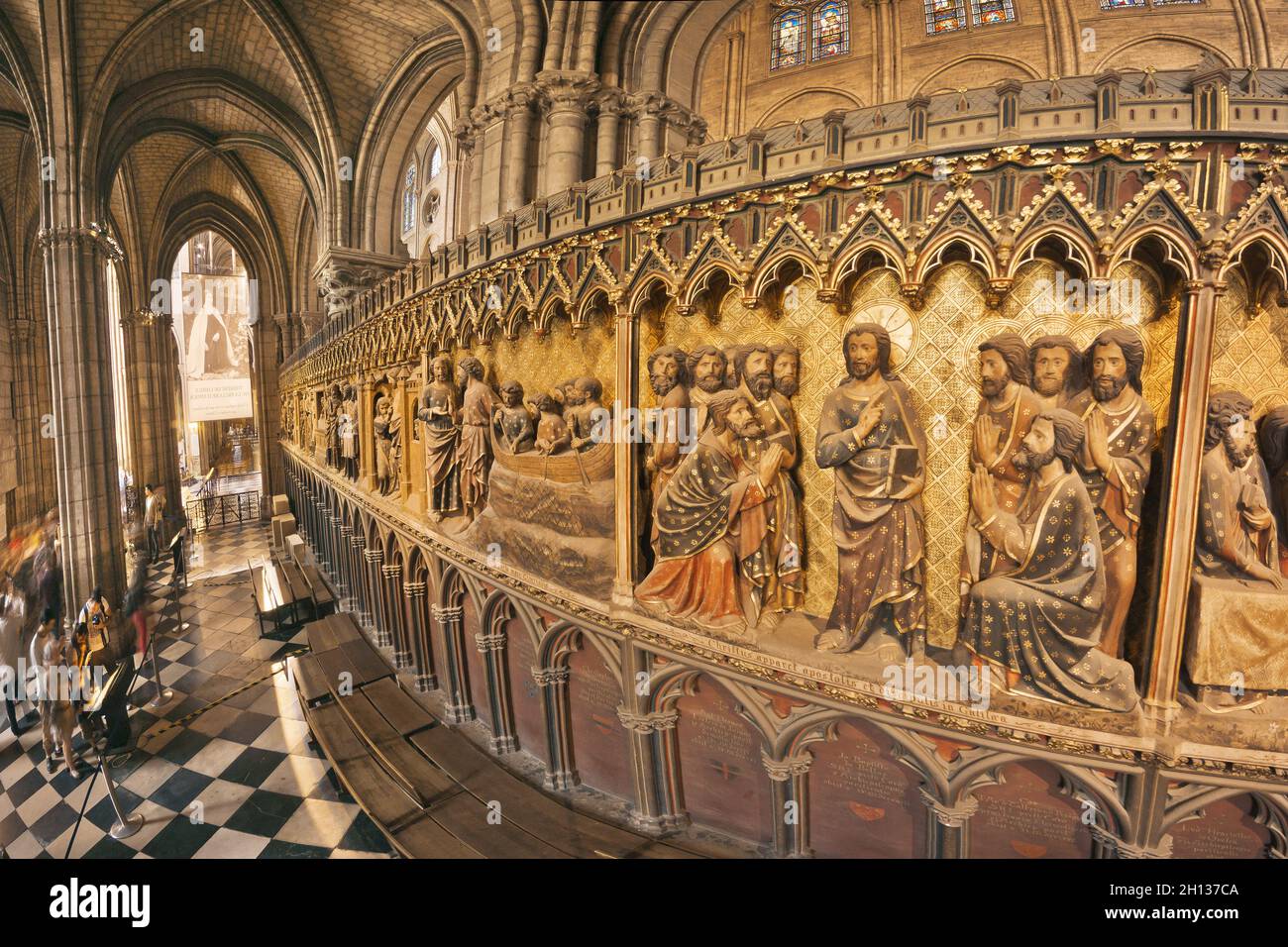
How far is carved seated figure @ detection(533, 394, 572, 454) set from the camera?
4430mm

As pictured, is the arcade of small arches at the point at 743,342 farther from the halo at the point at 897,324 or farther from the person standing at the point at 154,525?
the person standing at the point at 154,525

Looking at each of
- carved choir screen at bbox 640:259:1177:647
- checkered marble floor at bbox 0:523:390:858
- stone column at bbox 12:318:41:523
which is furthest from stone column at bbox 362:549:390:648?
stone column at bbox 12:318:41:523

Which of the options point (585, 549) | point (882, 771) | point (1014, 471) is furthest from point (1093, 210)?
point (585, 549)

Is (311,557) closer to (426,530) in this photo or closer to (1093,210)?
(426,530)

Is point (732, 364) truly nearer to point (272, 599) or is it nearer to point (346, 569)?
point (272, 599)

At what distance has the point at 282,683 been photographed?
8.22 m

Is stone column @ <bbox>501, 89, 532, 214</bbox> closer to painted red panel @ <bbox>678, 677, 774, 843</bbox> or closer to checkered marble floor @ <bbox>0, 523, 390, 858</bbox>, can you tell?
painted red panel @ <bbox>678, 677, 774, 843</bbox>

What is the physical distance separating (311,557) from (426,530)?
34.2 ft

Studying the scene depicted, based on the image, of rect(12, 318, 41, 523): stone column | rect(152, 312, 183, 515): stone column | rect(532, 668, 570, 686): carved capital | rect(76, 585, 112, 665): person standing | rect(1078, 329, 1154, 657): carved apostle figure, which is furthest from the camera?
rect(152, 312, 183, 515): stone column

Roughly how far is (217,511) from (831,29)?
84.8ft

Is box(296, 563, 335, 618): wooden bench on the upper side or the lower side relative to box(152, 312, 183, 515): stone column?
lower

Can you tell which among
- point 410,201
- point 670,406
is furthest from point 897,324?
point 410,201

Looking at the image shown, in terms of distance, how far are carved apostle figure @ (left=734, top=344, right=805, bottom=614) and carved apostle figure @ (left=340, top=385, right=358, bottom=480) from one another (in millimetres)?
7854

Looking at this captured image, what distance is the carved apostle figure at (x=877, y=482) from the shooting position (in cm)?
298
